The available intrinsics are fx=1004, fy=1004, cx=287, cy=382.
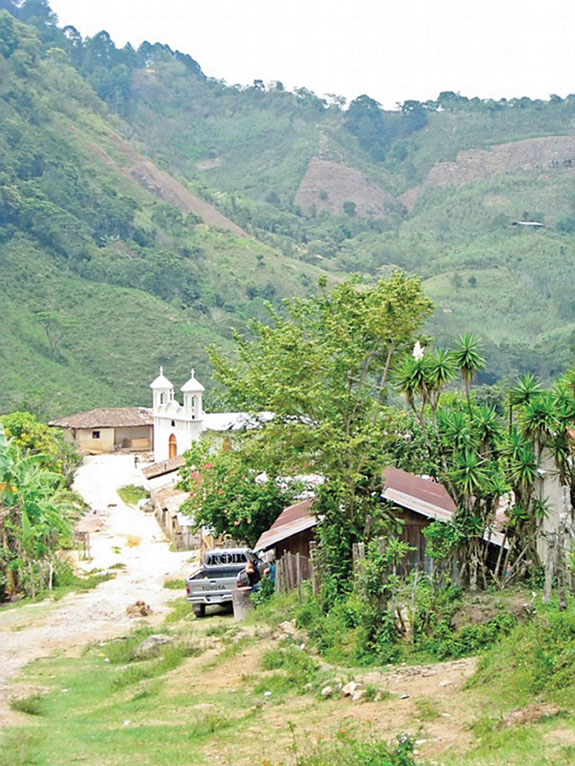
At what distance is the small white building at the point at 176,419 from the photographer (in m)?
62.2

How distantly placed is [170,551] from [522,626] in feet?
86.9

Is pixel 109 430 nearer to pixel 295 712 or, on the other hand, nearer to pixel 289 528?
pixel 289 528

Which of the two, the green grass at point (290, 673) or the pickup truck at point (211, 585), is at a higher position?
the pickup truck at point (211, 585)

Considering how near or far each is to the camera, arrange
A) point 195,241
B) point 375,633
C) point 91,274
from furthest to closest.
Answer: point 195,241 → point 91,274 → point 375,633

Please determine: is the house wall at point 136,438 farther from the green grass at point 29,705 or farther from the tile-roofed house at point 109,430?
the green grass at point 29,705

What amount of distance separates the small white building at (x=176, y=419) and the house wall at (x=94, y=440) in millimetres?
10042

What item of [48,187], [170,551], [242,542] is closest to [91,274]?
[48,187]

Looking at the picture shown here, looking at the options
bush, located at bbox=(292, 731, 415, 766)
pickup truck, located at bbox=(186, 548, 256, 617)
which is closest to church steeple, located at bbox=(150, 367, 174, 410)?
pickup truck, located at bbox=(186, 548, 256, 617)

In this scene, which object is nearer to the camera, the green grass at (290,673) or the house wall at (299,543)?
the green grass at (290,673)

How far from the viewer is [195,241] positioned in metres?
148

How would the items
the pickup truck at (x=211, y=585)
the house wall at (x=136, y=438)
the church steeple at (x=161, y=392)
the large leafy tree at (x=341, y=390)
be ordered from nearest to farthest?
1. the large leafy tree at (x=341, y=390)
2. the pickup truck at (x=211, y=585)
3. the church steeple at (x=161, y=392)
4. the house wall at (x=136, y=438)

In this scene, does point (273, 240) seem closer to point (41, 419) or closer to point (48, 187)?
point (48, 187)

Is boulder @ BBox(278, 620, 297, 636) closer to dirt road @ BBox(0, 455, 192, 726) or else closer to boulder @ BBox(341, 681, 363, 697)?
boulder @ BBox(341, 681, 363, 697)

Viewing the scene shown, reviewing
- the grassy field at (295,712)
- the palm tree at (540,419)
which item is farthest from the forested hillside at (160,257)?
the palm tree at (540,419)
